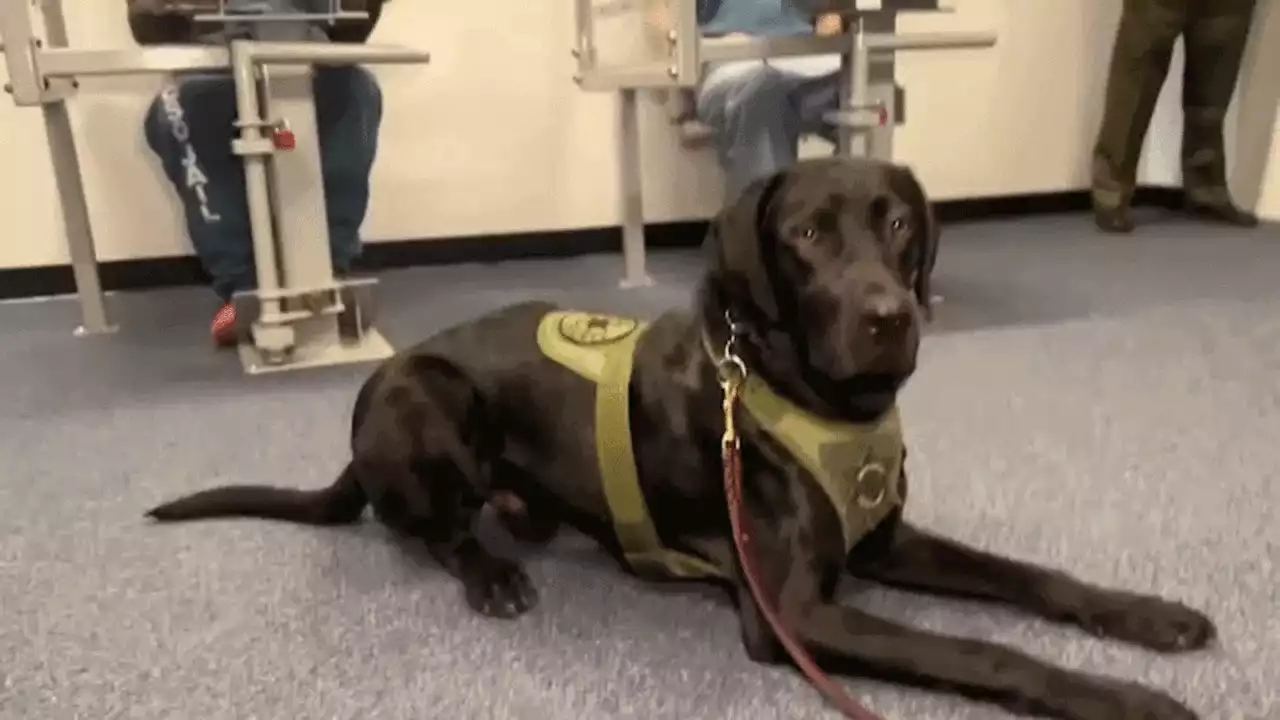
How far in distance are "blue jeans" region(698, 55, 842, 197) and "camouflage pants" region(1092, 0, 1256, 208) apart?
1.15 metres

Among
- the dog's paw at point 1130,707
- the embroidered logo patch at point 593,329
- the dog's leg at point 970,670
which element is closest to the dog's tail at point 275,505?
the embroidered logo patch at point 593,329

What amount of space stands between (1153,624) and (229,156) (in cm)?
225

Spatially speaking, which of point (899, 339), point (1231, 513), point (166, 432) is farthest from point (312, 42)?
point (1231, 513)

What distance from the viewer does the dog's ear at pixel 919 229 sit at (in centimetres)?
122

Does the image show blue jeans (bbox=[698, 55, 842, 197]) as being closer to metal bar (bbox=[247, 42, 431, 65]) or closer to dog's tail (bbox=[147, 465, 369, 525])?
metal bar (bbox=[247, 42, 431, 65])

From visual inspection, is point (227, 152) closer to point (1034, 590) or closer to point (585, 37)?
point (585, 37)

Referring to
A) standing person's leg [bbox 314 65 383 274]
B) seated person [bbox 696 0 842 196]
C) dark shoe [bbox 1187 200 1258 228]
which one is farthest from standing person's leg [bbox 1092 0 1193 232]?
standing person's leg [bbox 314 65 383 274]

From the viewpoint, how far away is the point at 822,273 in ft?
3.77

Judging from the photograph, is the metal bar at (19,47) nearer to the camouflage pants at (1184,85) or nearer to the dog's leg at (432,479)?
the dog's leg at (432,479)

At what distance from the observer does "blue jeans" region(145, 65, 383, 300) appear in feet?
8.87

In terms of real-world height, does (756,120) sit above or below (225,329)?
above

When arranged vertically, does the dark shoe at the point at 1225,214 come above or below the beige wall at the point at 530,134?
below

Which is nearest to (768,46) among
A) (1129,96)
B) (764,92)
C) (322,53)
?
(764,92)

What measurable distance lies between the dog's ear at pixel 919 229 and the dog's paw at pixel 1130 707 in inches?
16.4
